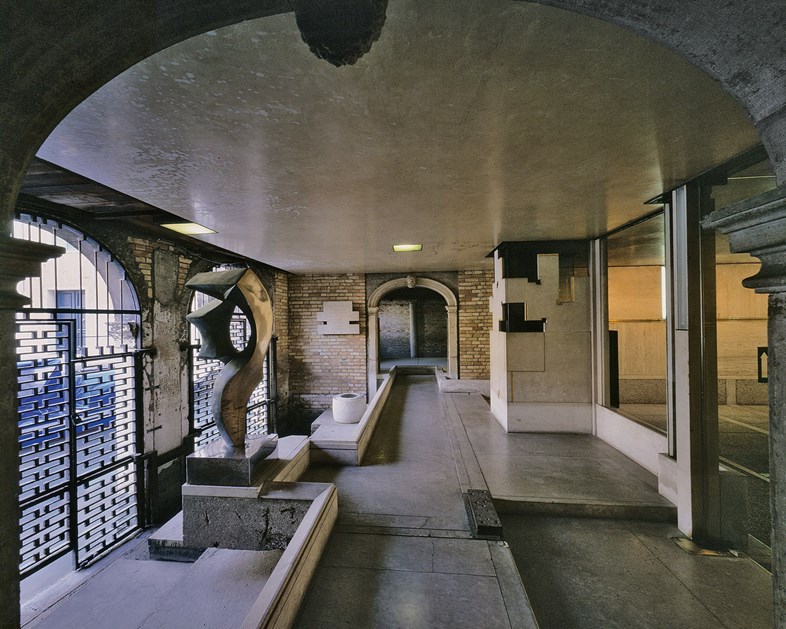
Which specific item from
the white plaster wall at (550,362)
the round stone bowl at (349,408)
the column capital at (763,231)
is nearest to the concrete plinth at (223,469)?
the round stone bowl at (349,408)

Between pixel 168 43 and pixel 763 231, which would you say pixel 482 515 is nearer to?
pixel 763 231

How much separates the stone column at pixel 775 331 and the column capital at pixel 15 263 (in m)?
1.81

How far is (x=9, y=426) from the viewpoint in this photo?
903mm

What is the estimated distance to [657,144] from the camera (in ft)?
6.52

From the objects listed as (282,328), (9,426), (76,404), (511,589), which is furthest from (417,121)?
(282,328)

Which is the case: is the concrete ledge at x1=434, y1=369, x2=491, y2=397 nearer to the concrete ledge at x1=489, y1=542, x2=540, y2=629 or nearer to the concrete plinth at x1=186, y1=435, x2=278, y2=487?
the concrete ledge at x1=489, y1=542, x2=540, y2=629

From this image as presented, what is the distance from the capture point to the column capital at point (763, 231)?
2.65 feet

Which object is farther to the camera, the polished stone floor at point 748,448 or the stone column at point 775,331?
the polished stone floor at point 748,448

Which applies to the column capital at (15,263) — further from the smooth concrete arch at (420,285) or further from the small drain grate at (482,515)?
the smooth concrete arch at (420,285)

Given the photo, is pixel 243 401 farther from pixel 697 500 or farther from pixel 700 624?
pixel 697 500

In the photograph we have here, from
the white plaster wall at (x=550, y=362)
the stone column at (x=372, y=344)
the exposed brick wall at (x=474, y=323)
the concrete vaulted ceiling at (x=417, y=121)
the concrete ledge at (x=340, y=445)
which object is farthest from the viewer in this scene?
the stone column at (x=372, y=344)

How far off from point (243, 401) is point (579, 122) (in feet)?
10.6

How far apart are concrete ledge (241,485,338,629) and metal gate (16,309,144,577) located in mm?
2889

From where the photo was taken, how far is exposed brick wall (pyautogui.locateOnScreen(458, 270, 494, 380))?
7566mm
